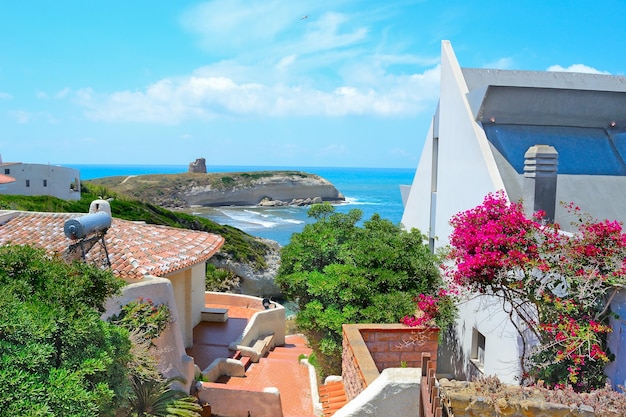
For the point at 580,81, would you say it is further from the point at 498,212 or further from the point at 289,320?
the point at 289,320

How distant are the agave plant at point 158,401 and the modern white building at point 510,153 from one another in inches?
265

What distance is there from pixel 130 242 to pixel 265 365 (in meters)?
5.70

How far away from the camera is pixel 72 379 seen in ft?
17.6

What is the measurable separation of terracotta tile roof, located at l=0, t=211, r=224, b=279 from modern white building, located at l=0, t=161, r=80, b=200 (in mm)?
27581

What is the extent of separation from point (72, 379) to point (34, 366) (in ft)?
1.41

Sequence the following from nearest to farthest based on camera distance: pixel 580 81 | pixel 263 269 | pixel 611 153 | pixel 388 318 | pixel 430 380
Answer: pixel 430 380 < pixel 388 318 < pixel 611 153 < pixel 580 81 < pixel 263 269

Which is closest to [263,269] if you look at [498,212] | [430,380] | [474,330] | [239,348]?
[239,348]

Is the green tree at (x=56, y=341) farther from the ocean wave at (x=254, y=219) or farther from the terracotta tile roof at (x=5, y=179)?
the ocean wave at (x=254, y=219)

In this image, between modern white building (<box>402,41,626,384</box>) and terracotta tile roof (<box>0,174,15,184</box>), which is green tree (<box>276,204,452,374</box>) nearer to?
modern white building (<box>402,41,626,384</box>)

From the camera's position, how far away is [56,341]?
5.88m

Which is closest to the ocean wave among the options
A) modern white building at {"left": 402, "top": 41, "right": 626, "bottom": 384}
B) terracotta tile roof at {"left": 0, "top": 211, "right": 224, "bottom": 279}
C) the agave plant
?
terracotta tile roof at {"left": 0, "top": 211, "right": 224, "bottom": 279}

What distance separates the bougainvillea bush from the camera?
6887 mm

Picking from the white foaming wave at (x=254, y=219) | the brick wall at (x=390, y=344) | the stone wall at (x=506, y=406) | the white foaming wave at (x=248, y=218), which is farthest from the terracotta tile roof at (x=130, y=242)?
the white foaming wave at (x=248, y=218)

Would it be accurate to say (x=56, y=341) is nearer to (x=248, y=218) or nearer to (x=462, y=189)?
(x=462, y=189)
